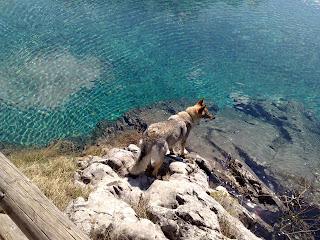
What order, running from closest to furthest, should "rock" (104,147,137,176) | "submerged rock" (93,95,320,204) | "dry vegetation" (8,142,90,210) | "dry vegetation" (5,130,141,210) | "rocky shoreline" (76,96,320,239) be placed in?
"dry vegetation" (8,142,90,210) → "dry vegetation" (5,130,141,210) → "rock" (104,147,137,176) → "rocky shoreline" (76,96,320,239) → "submerged rock" (93,95,320,204)

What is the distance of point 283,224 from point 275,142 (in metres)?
6.65

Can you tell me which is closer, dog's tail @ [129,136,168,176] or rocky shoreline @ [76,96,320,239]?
dog's tail @ [129,136,168,176]

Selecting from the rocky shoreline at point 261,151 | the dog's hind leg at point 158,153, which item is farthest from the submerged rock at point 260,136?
the dog's hind leg at point 158,153

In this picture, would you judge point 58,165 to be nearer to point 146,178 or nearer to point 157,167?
point 146,178

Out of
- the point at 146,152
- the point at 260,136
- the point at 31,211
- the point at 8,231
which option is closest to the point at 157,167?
the point at 146,152

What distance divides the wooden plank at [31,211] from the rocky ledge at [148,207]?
2.63m

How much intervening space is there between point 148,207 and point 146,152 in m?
2.59

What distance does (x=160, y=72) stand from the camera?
24406 millimetres

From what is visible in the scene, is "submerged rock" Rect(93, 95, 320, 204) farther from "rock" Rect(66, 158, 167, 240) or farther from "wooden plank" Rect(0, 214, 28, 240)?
"wooden plank" Rect(0, 214, 28, 240)

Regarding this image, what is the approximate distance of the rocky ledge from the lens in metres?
7.14

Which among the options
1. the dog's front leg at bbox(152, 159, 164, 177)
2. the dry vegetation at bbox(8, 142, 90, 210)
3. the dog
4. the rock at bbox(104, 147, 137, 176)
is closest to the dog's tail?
the dog

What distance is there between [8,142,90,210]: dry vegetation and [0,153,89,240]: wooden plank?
3623 millimetres

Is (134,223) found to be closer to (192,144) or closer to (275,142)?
(192,144)

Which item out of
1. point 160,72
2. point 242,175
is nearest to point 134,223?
point 242,175
